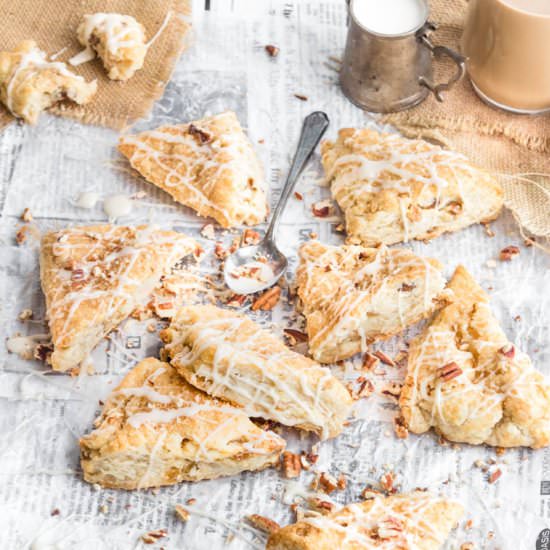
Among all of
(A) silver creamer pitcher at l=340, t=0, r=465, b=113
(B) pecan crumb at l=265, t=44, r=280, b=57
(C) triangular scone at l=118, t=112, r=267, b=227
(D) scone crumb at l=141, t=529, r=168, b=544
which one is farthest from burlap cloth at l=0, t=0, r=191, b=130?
(D) scone crumb at l=141, t=529, r=168, b=544

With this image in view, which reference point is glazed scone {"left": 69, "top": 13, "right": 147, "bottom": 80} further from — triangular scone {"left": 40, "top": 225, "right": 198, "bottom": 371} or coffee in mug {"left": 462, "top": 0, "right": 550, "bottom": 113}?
coffee in mug {"left": 462, "top": 0, "right": 550, "bottom": 113}

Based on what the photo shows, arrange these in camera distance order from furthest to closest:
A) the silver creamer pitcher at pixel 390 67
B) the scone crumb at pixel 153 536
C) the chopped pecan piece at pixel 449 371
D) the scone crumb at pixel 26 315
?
1. the silver creamer pitcher at pixel 390 67
2. the scone crumb at pixel 26 315
3. the chopped pecan piece at pixel 449 371
4. the scone crumb at pixel 153 536

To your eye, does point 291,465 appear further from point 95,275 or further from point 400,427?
point 95,275

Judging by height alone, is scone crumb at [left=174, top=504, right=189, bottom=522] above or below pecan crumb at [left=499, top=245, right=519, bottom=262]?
below

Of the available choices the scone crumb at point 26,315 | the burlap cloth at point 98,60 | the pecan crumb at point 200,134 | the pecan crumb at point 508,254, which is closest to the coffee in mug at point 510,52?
the pecan crumb at point 508,254

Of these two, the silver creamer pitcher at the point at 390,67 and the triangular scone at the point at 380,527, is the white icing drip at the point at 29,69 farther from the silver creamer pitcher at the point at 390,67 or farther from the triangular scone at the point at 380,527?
the triangular scone at the point at 380,527

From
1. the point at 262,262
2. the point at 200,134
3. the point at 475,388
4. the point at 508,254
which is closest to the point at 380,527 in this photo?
the point at 475,388
